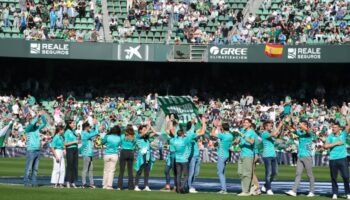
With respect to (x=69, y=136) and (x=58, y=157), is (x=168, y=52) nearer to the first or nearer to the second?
(x=69, y=136)

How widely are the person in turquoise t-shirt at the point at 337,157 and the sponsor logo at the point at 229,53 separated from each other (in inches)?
1125

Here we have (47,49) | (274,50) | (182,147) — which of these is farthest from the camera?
(47,49)

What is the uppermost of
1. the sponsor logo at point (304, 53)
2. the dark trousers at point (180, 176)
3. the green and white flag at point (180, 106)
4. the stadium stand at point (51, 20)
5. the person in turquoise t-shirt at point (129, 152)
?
the stadium stand at point (51, 20)

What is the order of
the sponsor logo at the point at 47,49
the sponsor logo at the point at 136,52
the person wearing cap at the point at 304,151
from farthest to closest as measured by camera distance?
1. the sponsor logo at the point at 136,52
2. the sponsor logo at the point at 47,49
3. the person wearing cap at the point at 304,151

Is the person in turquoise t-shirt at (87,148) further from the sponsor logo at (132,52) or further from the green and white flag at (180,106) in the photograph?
the sponsor logo at (132,52)

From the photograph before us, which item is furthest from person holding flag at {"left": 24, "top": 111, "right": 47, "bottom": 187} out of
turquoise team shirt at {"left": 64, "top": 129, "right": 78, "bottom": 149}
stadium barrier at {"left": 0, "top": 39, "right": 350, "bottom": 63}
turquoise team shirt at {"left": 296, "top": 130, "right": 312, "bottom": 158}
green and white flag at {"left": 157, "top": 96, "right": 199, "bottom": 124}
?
stadium barrier at {"left": 0, "top": 39, "right": 350, "bottom": 63}

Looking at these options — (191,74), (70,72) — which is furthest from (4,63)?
(191,74)

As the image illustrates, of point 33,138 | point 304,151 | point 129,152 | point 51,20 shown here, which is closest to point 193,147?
point 129,152

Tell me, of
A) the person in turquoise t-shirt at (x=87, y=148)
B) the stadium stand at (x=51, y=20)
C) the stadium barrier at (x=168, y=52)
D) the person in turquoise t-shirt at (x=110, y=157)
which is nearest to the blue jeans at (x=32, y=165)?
the person in turquoise t-shirt at (x=87, y=148)

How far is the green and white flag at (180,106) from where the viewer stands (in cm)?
2648

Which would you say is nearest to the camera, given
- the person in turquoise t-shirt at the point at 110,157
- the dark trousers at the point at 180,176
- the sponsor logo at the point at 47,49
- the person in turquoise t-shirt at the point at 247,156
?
the person in turquoise t-shirt at the point at 247,156

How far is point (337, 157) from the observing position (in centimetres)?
2370

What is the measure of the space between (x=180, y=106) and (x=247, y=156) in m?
2.95

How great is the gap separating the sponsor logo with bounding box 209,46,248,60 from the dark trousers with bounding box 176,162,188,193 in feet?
89.6
